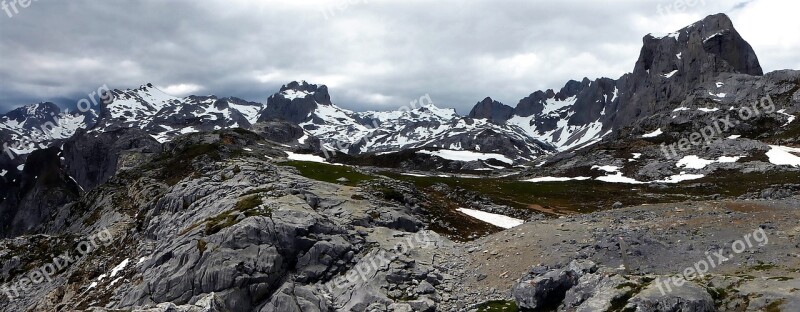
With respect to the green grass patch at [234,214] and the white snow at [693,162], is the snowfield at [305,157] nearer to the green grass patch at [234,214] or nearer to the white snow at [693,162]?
the green grass patch at [234,214]

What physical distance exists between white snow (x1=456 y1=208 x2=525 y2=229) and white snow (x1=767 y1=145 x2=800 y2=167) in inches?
3186

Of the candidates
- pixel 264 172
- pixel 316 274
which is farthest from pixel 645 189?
pixel 316 274

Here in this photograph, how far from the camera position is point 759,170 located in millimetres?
102375

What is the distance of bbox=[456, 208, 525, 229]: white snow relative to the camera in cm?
5747

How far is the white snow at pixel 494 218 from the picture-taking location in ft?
189

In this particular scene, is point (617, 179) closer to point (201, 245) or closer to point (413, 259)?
point (413, 259)

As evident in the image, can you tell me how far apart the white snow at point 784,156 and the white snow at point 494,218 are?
80913 mm

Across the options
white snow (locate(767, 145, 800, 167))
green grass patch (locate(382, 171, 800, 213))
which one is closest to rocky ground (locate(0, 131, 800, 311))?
green grass patch (locate(382, 171, 800, 213))

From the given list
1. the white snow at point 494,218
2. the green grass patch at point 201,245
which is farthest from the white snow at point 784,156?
the green grass patch at point 201,245

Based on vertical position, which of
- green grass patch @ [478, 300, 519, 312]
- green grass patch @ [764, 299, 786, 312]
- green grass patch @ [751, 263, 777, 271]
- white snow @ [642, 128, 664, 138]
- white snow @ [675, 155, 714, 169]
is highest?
white snow @ [642, 128, 664, 138]

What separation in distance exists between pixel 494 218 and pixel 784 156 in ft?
297

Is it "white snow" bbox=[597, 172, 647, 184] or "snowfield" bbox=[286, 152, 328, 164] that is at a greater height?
"snowfield" bbox=[286, 152, 328, 164]

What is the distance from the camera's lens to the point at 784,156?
362 feet

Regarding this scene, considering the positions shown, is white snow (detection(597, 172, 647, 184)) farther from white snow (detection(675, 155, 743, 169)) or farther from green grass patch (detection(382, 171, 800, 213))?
white snow (detection(675, 155, 743, 169))
